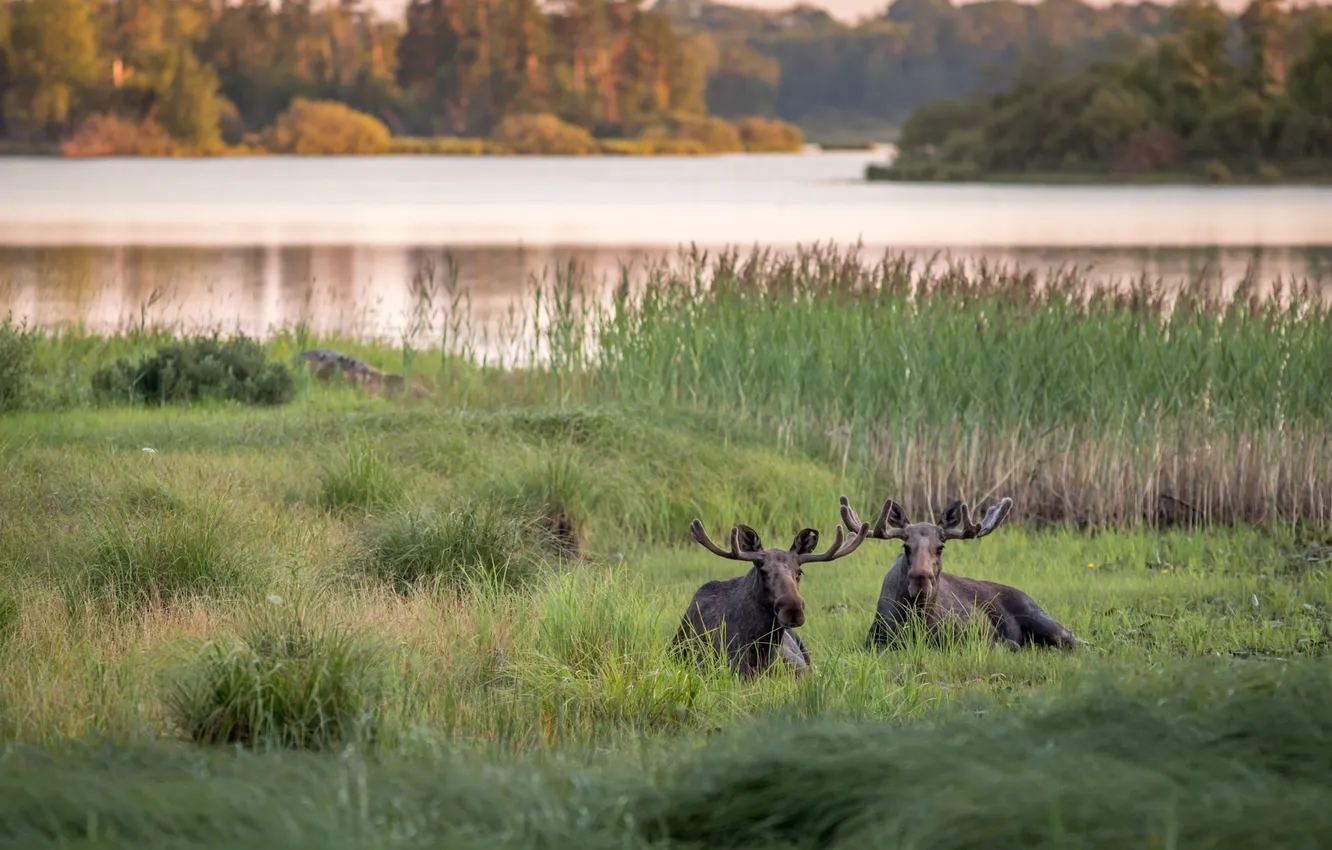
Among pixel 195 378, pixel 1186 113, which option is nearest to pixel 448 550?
pixel 195 378

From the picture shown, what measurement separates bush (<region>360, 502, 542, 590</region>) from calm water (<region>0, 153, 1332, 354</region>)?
7245mm

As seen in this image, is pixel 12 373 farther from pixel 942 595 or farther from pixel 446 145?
pixel 446 145

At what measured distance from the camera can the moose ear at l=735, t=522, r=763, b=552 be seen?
852cm

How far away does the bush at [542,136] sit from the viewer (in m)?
119

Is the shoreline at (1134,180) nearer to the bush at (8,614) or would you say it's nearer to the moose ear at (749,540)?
the moose ear at (749,540)

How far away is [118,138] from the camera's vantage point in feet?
356

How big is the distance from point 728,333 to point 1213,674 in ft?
34.2

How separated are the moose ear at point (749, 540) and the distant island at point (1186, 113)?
255ft

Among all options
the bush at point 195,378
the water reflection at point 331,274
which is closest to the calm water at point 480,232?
the water reflection at point 331,274

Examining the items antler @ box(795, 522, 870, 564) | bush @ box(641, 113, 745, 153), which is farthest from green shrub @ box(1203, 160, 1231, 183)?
antler @ box(795, 522, 870, 564)

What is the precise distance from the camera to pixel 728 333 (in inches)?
619

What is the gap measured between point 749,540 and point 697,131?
12169 cm

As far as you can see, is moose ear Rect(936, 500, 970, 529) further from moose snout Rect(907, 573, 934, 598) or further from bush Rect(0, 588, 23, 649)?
bush Rect(0, 588, 23, 649)

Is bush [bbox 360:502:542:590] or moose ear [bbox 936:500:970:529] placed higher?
moose ear [bbox 936:500:970:529]
